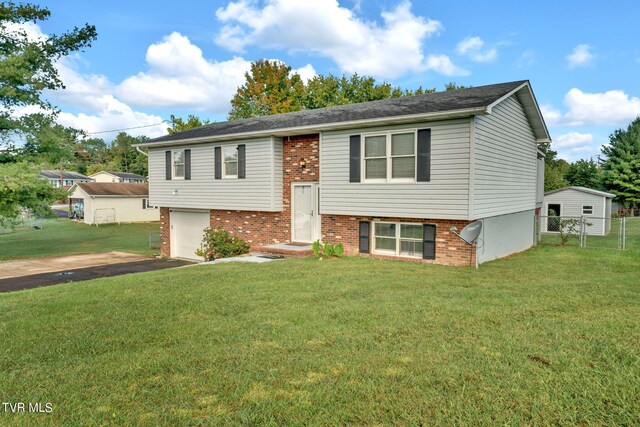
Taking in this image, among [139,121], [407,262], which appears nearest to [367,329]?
[407,262]

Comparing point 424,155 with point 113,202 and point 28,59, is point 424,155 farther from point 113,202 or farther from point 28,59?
point 113,202

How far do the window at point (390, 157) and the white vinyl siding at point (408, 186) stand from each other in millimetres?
197

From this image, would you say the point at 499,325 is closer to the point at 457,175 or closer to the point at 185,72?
the point at 457,175

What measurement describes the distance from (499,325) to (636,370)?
161cm

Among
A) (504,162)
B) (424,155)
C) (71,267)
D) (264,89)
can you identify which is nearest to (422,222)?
(424,155)

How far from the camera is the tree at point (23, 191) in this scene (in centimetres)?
1352

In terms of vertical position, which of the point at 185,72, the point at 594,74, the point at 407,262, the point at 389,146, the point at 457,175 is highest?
the point at 185,72

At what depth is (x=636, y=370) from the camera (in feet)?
12.2

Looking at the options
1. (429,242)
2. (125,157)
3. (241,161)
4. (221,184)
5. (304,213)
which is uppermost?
(125,157)

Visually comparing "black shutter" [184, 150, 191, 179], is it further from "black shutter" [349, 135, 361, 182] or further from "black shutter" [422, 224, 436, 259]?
"black shutter" [422, 224, 436, 259]

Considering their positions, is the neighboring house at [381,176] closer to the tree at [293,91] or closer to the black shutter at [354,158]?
the black shutter at [354,158]

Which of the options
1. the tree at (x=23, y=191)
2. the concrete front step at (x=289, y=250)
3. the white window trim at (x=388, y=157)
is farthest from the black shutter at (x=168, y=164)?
the white window trim at (x=388, y=157)

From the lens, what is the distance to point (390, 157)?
11.4 m

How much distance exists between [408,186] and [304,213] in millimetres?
4230
